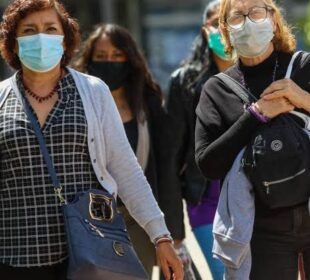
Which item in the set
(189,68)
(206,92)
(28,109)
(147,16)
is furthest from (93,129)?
(147,16)

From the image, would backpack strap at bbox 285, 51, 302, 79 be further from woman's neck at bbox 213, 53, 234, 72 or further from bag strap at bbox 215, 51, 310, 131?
woman's neck at bbox 213, 53, 234, 72

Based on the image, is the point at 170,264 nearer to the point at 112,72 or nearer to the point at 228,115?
the point at 228,115

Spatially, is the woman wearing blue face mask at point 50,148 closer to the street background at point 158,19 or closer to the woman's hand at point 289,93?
the woman's hand at point 289,93

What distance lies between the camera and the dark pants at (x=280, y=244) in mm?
3811

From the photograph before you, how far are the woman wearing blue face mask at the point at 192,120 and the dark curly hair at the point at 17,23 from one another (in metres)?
1.31

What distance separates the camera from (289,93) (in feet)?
12.4

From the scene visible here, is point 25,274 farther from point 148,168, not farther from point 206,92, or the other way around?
point 148,168

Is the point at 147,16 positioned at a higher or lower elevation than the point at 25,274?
lower

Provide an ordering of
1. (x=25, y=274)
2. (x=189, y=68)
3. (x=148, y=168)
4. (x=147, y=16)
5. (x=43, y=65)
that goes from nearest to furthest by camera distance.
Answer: (x=25, y=274), (x=43, y=65), (x=148, y=168), (x=189, y=68), (x=147, y=16)

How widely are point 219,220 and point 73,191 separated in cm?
64

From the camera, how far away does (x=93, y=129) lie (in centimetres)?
394

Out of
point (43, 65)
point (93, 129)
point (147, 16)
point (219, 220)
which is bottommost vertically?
point (147, 16)

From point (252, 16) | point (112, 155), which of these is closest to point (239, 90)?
point (252, 16)

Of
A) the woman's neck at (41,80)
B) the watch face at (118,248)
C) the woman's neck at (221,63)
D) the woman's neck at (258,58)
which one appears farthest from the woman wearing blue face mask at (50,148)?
the woman's neck at (221,63)
